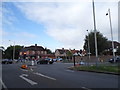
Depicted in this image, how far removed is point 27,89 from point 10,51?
122 metres

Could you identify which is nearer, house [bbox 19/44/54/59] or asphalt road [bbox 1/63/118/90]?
asphalt road [bbox 1/63/118/90]

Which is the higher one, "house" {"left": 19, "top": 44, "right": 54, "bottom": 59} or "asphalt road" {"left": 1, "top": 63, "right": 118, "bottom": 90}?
"house" {"left": 19, "top": 44, "right": 54, "bottom": 59}

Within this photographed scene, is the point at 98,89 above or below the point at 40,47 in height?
below

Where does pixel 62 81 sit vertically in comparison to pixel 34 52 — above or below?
below

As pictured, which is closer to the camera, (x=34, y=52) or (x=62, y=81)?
(x=62, y=81)

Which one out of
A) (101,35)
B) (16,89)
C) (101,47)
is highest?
(101,35)

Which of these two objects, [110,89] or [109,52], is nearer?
[110,89]

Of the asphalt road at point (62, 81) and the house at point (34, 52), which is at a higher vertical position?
the house at point (34, 52)

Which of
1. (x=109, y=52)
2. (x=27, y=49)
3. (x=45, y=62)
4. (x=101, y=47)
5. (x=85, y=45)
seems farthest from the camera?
(x=27, y=49)

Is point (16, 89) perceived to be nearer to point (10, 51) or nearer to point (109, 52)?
point (109, 52)

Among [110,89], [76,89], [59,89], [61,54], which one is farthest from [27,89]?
[61,54]

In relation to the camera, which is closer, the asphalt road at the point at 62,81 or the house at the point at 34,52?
the asphalt road at the point at 62,81

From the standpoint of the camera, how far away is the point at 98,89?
888 centimetres

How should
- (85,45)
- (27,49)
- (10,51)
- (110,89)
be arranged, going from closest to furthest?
(110,89) < (85,45) < (27,49) < (10,51)
